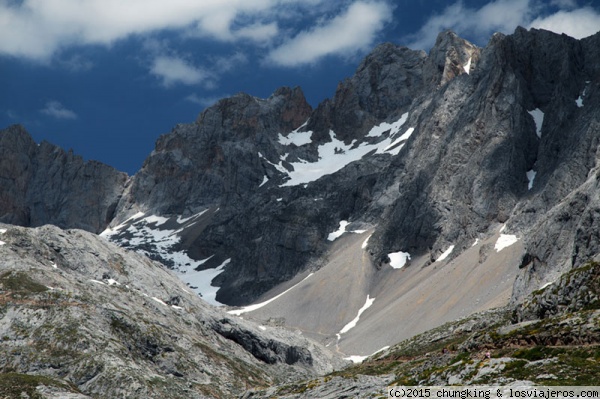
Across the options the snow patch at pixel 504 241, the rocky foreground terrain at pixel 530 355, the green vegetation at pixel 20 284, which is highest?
the green vegetation at pixel 20 284

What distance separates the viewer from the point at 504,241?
180 m

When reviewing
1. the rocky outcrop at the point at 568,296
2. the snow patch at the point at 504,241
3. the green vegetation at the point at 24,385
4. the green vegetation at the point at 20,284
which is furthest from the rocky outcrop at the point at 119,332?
the snow patch at the point at 504,241

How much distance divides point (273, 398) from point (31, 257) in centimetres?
7882

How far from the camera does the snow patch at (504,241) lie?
579 ft

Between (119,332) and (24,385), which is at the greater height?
(119,332)

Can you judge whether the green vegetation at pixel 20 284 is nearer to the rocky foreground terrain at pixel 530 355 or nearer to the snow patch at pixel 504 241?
the rocky foreground terrain at pixel 530 355

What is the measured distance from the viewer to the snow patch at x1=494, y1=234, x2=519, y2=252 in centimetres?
17650

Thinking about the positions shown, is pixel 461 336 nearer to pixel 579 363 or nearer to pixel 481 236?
pixel 579 363

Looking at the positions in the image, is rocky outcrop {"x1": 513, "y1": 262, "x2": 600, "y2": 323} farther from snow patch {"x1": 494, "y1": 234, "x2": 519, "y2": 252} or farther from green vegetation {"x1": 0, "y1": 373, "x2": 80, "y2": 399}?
snow patch {"x1": 494, "y1": 234, "x2": 519, "y2": 252}

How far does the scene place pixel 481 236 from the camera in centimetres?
19600

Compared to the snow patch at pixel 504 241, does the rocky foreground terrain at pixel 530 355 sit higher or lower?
lower

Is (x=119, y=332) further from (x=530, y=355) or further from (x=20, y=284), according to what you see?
(x=530, y=355)

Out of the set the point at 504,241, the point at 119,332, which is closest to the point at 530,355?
the point at 119,332

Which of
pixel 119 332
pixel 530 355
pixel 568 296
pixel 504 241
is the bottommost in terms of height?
pixel 530 355
